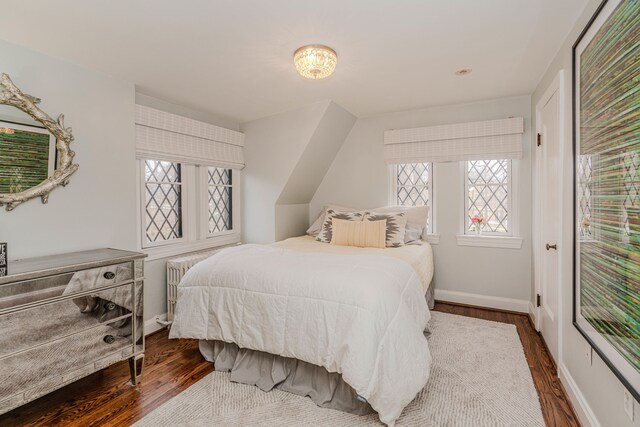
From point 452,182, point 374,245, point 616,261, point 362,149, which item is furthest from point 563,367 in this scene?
point 362,149

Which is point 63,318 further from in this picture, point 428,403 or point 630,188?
point 630,188

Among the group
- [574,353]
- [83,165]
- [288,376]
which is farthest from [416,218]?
[83,165]

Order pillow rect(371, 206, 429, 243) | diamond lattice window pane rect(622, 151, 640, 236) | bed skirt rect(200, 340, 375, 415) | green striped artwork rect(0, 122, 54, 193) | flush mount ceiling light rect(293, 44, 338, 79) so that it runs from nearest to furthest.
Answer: diamond lattice window pane rect(622, 151, 640, 236), bed skirt rect(200, 340, 375, 415), green striped artwork rect(0, 122, 54, 193), flush mount ceiling light rect(293, 44, 338, 79), pillow rect(371, 206, 429, 243)

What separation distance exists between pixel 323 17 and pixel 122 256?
188 centimetres

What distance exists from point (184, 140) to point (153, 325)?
1.74 m

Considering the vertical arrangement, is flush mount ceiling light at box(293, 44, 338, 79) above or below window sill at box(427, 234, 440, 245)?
above

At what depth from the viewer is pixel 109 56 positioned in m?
2.13

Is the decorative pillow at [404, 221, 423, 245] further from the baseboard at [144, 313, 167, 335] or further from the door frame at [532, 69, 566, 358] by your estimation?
the baseboard at [144, 313, 167, 335]

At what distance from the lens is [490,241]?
3.30 metres

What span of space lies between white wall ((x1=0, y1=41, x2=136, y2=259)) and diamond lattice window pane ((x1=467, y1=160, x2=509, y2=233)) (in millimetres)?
3319

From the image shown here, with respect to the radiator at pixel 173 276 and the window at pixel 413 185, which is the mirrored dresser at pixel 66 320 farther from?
the window at pixel 413 185

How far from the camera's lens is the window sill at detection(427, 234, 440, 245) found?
3.55 metres

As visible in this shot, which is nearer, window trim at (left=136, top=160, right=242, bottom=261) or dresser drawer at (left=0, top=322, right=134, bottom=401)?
dresser drawer at (left=0, top=322, right=134, bottom=401)

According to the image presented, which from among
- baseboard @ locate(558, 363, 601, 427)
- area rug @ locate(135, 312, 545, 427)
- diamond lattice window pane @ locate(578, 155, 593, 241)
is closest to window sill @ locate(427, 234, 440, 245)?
area rug @ locate(135, 312, 545, 427)
